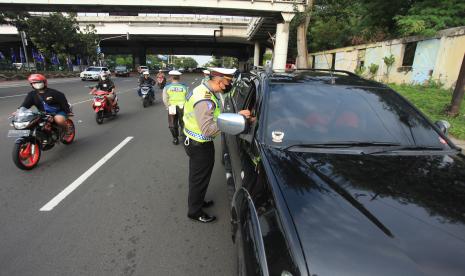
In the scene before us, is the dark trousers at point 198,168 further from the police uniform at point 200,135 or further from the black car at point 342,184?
the black car at point 342,184

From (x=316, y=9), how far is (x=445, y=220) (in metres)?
36.9

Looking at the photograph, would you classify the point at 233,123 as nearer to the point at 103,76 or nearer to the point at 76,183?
the point at 76,183

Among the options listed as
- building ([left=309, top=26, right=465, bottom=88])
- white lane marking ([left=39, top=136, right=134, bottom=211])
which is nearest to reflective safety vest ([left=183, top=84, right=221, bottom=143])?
white lane marking ([left=39, top=136, right=134, bottom=211])

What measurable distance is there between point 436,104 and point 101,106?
10.8 meters

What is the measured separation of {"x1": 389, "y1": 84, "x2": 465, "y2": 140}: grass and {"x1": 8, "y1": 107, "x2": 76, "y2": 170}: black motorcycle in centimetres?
792

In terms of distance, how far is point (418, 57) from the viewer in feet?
56.0

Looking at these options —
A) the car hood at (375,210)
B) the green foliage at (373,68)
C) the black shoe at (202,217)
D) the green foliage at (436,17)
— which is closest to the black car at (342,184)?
the car hood at (375,210)

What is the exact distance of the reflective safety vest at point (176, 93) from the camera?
750 cm

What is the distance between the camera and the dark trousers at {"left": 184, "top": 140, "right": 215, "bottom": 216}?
364 centimetres

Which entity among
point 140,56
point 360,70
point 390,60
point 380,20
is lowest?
point 140,56

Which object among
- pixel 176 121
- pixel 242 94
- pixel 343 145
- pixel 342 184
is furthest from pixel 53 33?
pixel 342 184

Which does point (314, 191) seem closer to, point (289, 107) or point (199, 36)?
point (289, 107)

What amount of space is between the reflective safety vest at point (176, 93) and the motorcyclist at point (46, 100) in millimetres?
2118

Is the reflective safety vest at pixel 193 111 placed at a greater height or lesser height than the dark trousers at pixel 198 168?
greater
